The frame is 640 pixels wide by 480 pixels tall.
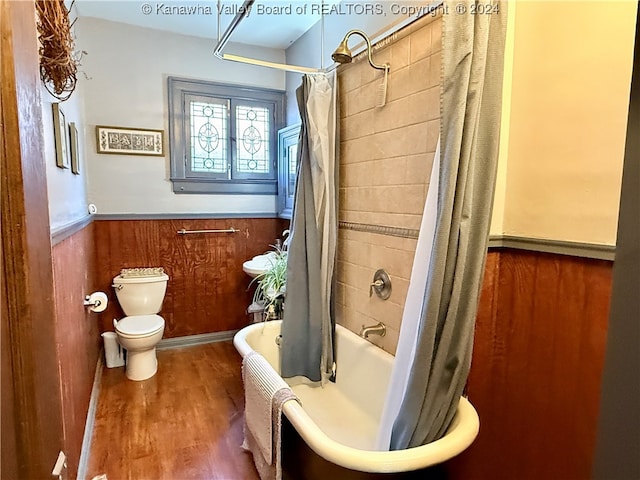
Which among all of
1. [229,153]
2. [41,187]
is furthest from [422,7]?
[229,153]

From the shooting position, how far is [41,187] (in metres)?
0.61

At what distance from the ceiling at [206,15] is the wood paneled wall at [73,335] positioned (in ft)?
5.36

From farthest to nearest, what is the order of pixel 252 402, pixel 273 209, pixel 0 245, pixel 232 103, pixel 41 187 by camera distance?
1. pixel 273 209
2. pixel 232 103
3. pixel 252 402
4. pixel 41 187
5. pixel 0 245

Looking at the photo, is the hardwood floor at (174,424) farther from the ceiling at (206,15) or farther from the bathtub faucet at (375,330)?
the ceiling at (206,15)

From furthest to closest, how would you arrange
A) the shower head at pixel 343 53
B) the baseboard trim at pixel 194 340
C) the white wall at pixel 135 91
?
1. the baseboard trim at pixel 194 340
2. the white wall at pixel 135 91
3. the shower head at pixel 343 53

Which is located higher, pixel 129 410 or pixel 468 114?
pixel 468 114

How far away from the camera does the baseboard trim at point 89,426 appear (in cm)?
198

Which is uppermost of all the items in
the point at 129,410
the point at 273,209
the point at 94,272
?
the point at 273,209

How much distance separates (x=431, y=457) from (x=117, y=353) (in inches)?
107

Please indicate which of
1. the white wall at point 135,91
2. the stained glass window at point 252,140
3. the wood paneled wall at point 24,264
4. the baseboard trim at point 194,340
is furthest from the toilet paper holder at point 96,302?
the wood paneled wall at point 24,264

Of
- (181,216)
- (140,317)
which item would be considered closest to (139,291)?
(140,317)

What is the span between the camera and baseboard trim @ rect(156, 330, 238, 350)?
354cm

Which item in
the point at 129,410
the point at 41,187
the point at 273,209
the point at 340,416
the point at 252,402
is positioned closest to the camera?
the point at 41,187

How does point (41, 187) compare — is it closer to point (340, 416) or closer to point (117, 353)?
point (340, 416)
